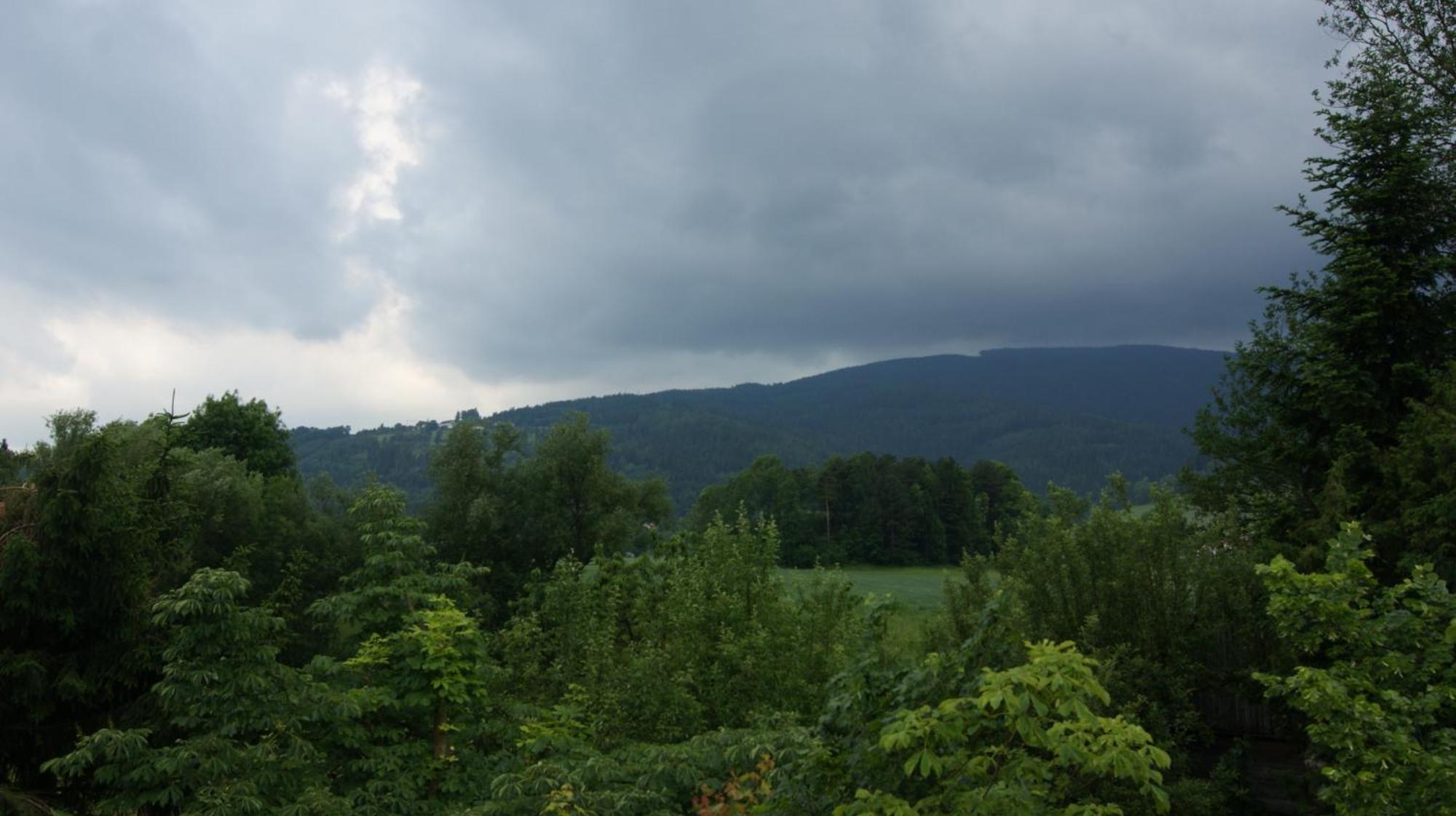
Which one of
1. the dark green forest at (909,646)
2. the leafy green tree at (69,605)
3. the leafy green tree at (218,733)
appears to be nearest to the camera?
the dark green forest at (909,646)

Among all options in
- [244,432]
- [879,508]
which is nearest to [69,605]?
[244,432]

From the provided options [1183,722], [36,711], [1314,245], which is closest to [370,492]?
[36,711]

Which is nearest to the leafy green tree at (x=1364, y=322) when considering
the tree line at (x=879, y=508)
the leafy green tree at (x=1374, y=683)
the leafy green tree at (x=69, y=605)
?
the leafy green tree at (x=1374, y=683)

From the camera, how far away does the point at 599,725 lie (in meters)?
11.4

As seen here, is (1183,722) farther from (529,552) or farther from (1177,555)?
(529,552)

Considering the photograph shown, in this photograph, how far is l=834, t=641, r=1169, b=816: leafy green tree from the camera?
4.05m

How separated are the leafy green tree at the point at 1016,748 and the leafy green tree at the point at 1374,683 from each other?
8.14ft

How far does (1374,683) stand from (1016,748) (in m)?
3.68

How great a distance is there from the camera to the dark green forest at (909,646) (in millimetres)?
5410

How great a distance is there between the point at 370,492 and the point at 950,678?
9.07 m

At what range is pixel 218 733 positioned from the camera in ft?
24.6

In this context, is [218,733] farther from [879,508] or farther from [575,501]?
[879,508]

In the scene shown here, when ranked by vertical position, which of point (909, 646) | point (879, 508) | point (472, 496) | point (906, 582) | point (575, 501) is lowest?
point (906, 582)

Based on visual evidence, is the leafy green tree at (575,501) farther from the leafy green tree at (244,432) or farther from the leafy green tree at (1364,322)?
the leafy green tree at (1364,322)
